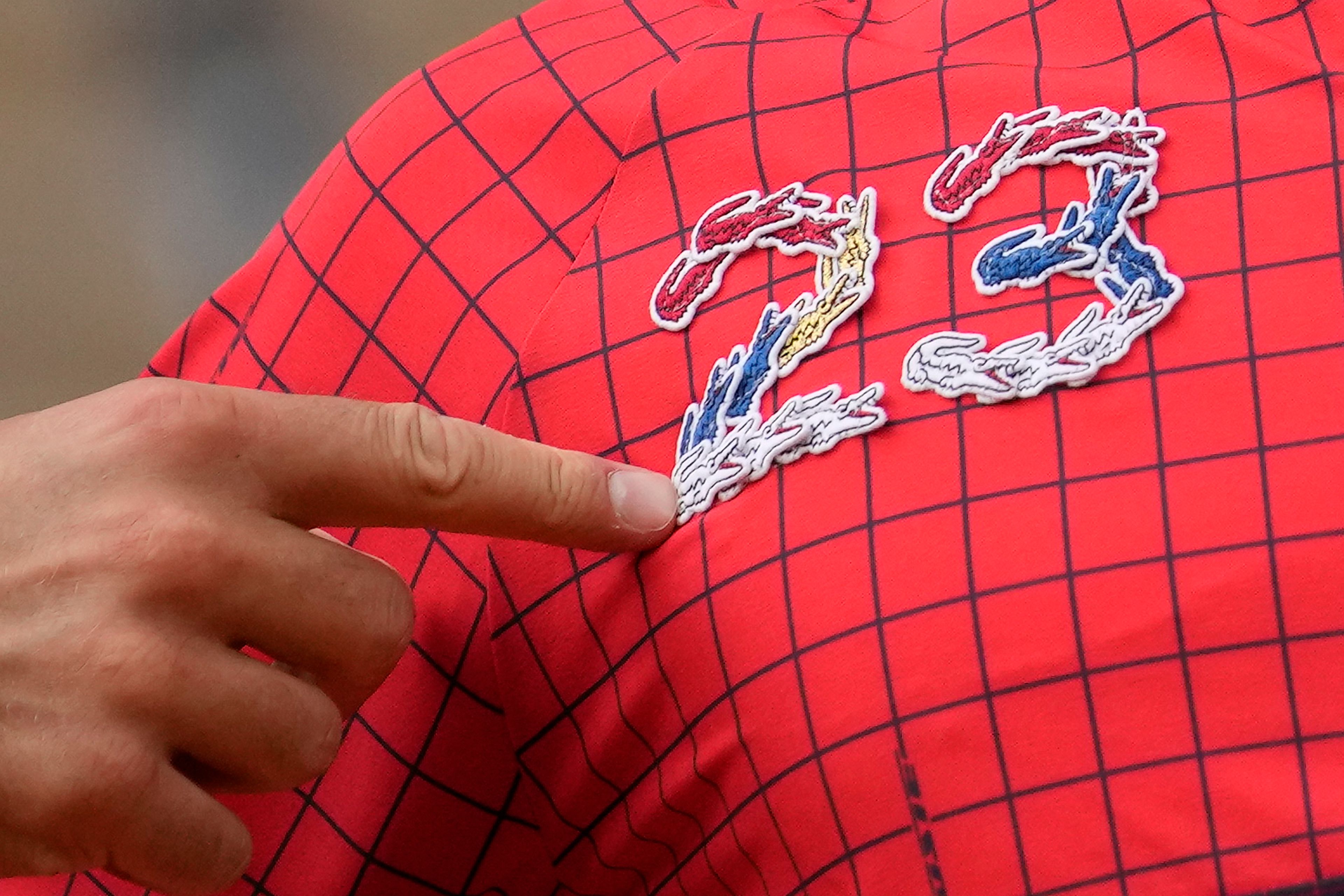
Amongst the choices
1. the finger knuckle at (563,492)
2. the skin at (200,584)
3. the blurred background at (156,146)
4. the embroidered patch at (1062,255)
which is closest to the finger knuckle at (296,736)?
the skin at (200,584)

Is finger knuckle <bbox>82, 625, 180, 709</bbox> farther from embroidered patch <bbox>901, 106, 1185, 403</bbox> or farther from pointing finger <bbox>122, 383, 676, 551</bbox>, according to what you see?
embroidered patch <bbox>901, 106, 1185, 403</bbox>

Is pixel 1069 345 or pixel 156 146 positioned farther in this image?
pixel 156 146

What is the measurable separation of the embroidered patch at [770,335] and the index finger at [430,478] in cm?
3

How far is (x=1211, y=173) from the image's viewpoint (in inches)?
18.7

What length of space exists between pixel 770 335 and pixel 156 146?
164 cm

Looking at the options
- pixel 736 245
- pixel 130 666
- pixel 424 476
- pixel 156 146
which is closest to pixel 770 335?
pixel 736 245

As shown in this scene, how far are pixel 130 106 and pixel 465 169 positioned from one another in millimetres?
1554

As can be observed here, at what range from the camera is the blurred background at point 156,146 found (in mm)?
1815

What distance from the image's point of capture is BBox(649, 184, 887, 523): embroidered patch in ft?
1.60

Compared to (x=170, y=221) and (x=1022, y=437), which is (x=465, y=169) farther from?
(x=170, y=221)

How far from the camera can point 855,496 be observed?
479 millimetres

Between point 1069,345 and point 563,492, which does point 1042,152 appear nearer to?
point 1069,345

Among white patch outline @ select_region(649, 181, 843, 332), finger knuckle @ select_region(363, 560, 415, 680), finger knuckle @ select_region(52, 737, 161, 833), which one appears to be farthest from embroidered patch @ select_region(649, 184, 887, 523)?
finger knuckle @ select_region(52, 737, 161, 833)

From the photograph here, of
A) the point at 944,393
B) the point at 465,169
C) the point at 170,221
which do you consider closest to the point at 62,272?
the point at 170,221
